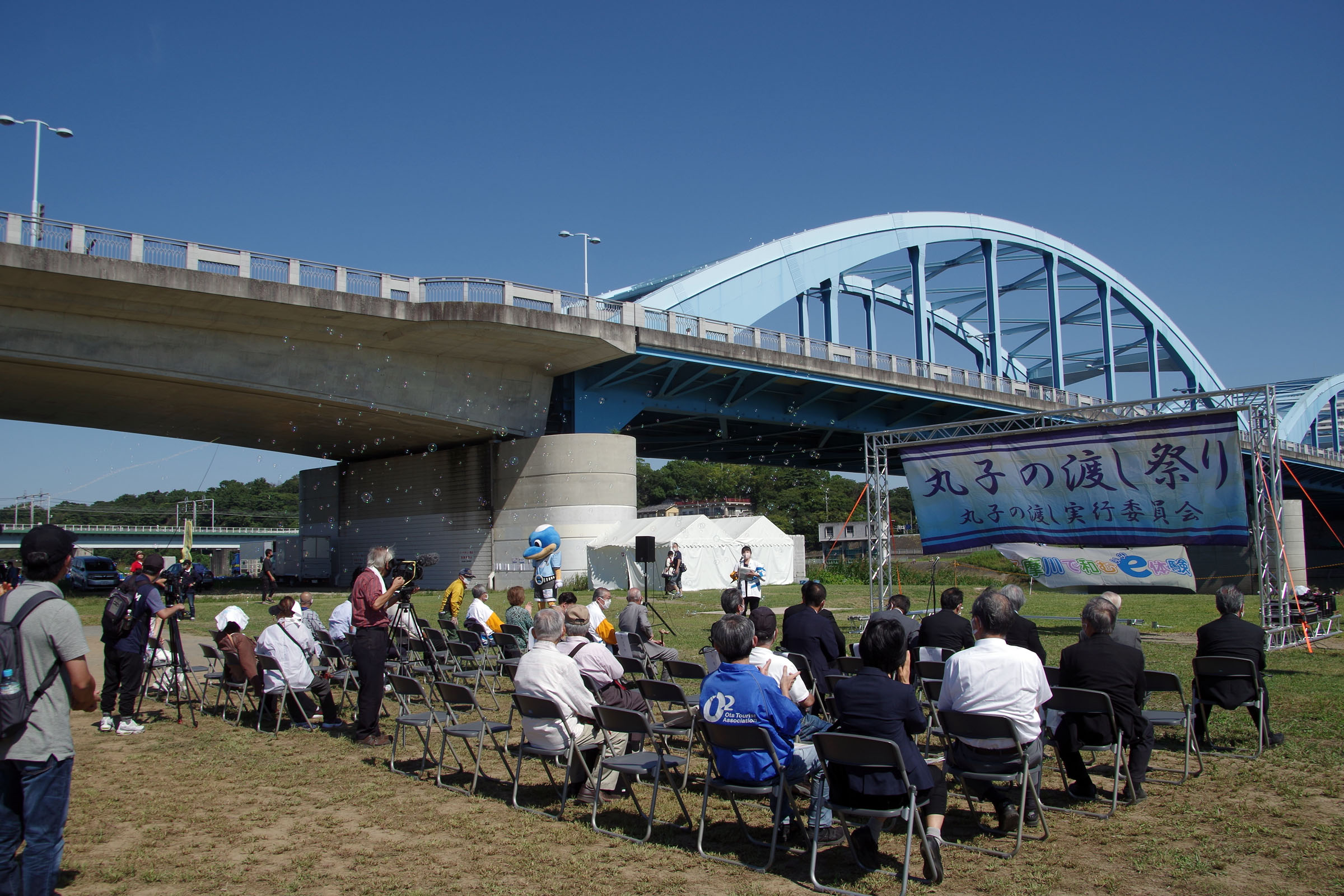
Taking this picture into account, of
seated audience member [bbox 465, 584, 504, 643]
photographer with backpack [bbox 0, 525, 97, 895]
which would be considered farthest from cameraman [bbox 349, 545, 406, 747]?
photographer with backpack [bbox 0, 525, 97, 895]

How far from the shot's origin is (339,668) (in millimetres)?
10562

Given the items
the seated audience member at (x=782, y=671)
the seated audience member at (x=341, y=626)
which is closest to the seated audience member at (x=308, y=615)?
the seated audience member at (x=341, y=626)

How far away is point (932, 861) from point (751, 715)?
1.14 metres

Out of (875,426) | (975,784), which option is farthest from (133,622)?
(875,426)

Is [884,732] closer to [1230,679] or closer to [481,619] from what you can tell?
[1230,679]

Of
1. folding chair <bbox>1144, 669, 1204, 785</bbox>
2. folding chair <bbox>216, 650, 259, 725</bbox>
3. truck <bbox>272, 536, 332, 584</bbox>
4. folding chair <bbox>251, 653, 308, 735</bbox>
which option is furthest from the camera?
truck <bbox>272, 536, 332, 584</bbox>

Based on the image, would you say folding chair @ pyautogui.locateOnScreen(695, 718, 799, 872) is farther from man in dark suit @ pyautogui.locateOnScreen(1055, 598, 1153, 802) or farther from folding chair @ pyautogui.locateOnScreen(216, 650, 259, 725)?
folding chair @ pyautogui.locateOnScreen(216, 650, 259, 725)

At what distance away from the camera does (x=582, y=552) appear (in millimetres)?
29047

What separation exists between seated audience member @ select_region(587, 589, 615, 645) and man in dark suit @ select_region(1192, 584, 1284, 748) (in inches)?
213

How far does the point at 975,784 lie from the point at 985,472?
11010 mm

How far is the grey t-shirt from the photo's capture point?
365cm

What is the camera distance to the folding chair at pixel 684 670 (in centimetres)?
770

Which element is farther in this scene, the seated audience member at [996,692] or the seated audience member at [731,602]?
the seated audience member at [731,602]

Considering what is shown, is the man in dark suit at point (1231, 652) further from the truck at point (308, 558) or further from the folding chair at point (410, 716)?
the truck at point (308, 558)
